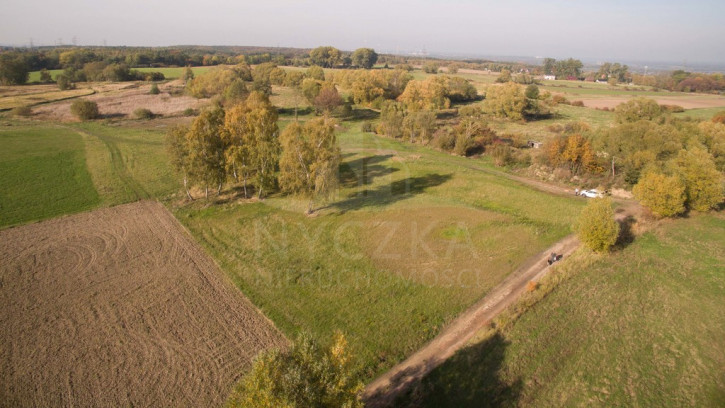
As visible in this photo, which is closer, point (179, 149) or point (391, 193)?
point (179, 149)

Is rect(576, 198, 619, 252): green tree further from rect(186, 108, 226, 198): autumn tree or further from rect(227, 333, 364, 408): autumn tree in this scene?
rect(186, 108, 226, 198): autumn tree

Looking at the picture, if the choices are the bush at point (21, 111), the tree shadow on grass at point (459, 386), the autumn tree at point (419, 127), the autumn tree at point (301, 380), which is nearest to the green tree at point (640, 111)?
the autumn tree at point (419, 127)

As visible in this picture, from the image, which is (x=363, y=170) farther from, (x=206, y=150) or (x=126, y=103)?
(x=126, y=103)

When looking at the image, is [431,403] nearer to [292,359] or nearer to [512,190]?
[292,359]

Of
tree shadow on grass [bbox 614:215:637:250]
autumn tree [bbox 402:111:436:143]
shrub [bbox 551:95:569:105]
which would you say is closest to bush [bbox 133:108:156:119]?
autumn tree [bbox 402:111:436:143]

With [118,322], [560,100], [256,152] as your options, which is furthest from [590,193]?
[560,100]

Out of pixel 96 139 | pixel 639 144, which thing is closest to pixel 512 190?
pixel 639 144
